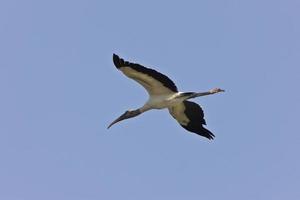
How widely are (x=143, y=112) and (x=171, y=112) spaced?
1.42 metres

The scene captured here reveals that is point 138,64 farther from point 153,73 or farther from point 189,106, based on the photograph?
point 189,106

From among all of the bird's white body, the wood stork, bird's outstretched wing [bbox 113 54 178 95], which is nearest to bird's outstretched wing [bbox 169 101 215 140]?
the wood stork

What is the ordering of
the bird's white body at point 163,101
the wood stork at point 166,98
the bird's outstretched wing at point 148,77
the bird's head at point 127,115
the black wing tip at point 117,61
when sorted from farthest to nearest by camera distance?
the bird's head at point 127,115, the bird's white body at point 163,101, the wood stork at point 166,98, the bird's outstretched wing at point 148,77, the black wing tip at point 117,61

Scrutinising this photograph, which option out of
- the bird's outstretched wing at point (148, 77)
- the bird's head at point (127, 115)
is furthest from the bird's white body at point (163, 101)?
the bird's head at point (127, 115)

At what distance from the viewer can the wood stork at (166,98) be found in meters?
35.4

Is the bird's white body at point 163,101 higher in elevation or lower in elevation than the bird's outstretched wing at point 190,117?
lower

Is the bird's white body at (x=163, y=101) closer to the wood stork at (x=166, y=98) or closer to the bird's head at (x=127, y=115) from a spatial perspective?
the wood stork at (x=166, y=98)

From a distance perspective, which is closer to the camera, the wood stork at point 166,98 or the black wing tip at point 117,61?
the black wing tip at point 117,61

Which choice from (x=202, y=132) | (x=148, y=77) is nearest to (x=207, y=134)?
(x=202, y=132)

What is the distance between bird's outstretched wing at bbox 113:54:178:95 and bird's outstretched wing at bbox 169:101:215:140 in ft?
5.58

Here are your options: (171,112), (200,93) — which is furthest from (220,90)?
(171,112)

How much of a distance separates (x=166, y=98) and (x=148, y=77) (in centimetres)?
130

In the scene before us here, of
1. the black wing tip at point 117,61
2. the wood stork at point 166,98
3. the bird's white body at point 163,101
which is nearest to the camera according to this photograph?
the black wing tip at point 117,61

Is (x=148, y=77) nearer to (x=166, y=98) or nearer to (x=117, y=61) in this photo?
(x=166, y=98)
